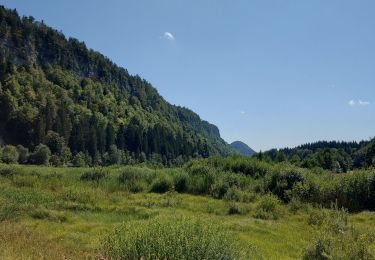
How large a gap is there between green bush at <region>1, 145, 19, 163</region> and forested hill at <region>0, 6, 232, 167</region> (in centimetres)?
1217

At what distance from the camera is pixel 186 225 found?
332 inches

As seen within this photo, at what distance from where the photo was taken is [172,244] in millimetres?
7578

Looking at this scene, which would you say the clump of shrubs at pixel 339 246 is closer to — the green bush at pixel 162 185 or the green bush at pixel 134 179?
the green bush at pixel 162 185

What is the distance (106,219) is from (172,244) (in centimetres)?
967

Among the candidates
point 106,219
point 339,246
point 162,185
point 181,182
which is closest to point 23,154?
point 162,185

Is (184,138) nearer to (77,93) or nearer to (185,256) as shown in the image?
(77,93)

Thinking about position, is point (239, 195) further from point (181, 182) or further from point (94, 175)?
point (94, 175)

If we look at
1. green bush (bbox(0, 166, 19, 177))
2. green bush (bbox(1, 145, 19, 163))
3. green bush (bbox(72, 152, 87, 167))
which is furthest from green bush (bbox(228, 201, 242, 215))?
green bush (bbox(72, 152, 87, 167))

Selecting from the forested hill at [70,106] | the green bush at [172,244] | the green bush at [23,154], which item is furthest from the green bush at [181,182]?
the forested hill at [70,106]

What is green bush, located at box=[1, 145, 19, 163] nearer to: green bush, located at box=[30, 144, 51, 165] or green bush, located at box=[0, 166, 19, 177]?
green bush, located at box=[30, 144, 51, 165]

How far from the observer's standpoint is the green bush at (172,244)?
7.29 metres

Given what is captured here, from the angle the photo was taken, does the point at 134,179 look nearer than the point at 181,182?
No

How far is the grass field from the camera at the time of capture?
1020cm

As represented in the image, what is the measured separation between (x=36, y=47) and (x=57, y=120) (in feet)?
158
